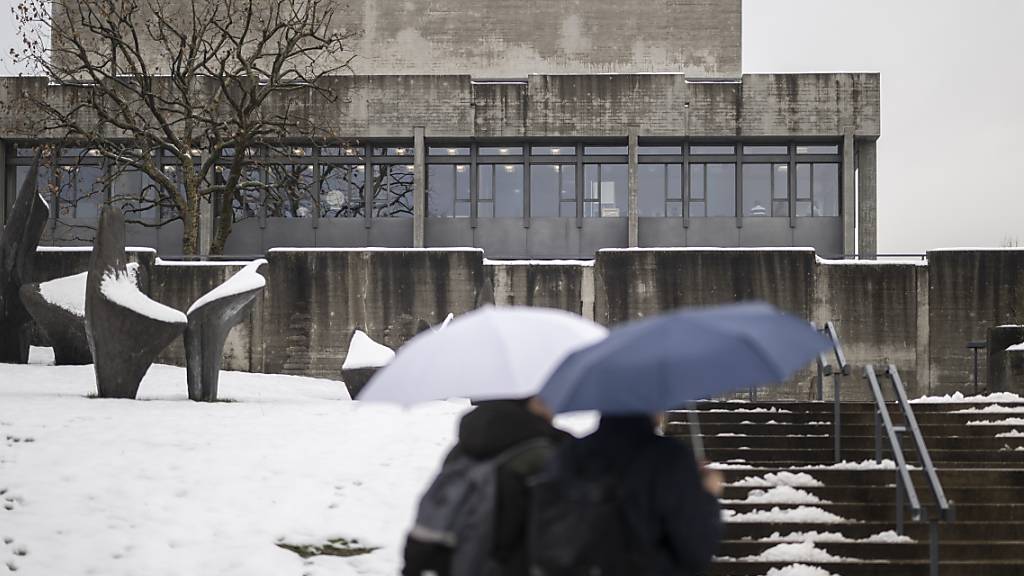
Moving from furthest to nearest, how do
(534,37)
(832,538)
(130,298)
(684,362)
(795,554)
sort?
(534,37), (130,298), (832,538), (795,554), (684,362)

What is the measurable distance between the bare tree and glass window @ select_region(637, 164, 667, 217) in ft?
31.1

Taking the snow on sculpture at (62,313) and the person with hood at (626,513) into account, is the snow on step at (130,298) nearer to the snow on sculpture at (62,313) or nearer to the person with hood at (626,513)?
the snow on sculpture at (62,313)

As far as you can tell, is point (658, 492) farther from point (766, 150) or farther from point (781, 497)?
point (766, 150)

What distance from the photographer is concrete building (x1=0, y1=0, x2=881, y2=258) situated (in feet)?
110

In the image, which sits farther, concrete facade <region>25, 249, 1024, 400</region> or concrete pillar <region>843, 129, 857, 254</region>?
concrete pillar <region>843, 129, 857, 254</region>

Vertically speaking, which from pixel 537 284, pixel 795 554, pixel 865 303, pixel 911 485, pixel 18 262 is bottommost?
pixel 795 554

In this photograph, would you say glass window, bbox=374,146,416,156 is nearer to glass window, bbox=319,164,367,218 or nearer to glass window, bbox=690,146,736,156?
glass window, bbox=319,164,367,218

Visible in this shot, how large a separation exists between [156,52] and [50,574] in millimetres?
32920

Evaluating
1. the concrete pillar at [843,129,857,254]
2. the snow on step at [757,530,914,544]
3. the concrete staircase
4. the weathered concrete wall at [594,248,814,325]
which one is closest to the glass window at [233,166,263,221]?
the weathered concrete wall at [594,248,814,325]

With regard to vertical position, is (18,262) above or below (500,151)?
below

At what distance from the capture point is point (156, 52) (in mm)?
38719

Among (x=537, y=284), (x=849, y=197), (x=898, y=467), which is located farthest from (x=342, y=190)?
(x=898, y=467)

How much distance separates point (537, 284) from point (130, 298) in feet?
32.4

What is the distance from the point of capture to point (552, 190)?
36000mm
